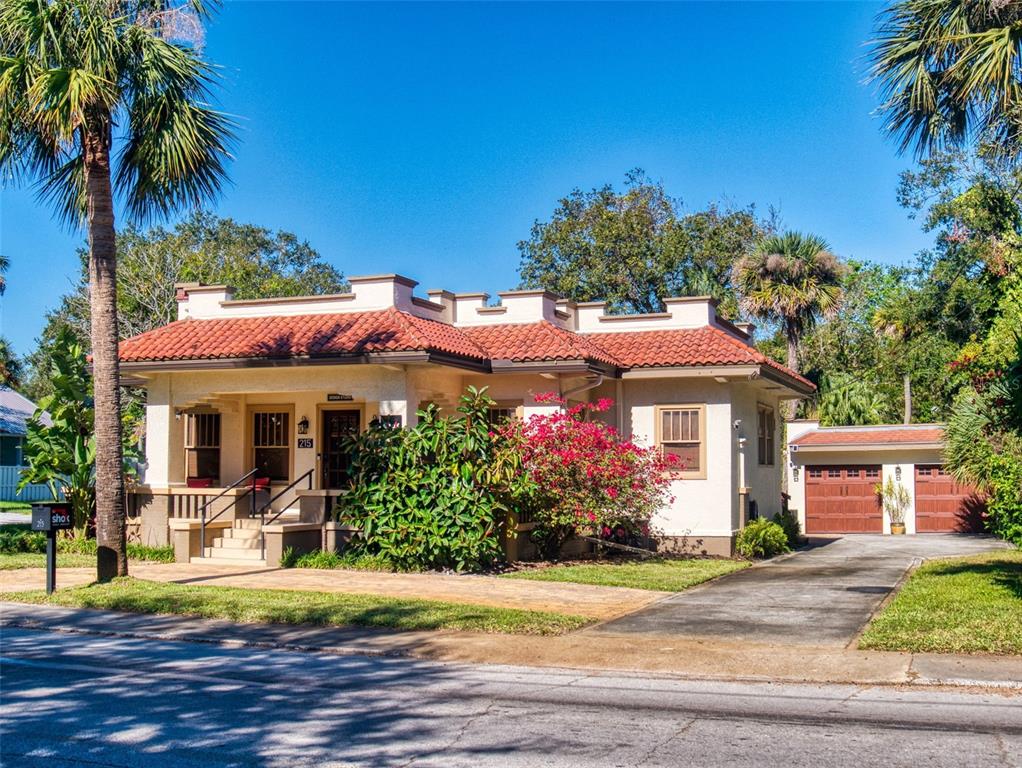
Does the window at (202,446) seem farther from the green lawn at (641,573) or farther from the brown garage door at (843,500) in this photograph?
the brown garage door at (843,500)

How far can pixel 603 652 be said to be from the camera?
10.8m

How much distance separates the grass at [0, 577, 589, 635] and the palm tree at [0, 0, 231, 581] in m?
1.22

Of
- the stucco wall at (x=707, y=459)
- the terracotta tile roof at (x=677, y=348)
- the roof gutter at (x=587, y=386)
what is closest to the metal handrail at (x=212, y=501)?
the roof gutter at (x=587, y=386)

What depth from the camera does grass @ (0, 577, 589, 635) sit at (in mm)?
12164

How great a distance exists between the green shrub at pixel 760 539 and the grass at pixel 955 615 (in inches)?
168

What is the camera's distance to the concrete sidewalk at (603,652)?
9.52 meters

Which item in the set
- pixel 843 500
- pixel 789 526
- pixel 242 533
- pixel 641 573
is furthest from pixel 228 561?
pixel 843 500

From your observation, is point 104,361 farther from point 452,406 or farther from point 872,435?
point 872,435

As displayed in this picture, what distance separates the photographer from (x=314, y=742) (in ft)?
23.9

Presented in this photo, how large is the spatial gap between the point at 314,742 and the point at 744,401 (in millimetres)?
16774

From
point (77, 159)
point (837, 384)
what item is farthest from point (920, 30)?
point (837, 384)

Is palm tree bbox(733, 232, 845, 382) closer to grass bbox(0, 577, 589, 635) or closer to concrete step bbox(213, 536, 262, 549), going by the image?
concrete step bbox(213, 536, 262, 549)

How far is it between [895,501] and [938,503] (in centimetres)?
125

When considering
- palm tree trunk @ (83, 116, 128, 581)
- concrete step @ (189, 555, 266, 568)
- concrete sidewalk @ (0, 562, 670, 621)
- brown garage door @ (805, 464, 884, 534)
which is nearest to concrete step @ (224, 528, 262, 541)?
concrete step @ (189, 555, 266, 568)
